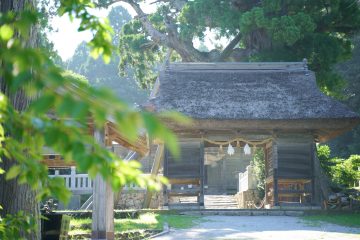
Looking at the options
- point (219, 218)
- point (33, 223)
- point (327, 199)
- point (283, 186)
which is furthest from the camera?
point (283, 186)

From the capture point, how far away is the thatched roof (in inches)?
802

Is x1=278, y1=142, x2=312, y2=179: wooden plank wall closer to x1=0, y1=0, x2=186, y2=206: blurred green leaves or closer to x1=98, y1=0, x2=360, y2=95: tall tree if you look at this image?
x1=98, y1=0, x2=360, y2=95: tall tree

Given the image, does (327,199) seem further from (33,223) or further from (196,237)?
(33,223)

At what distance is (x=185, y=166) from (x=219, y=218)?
12.1 feet

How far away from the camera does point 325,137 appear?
22.5 meters

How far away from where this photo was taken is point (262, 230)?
14.5m

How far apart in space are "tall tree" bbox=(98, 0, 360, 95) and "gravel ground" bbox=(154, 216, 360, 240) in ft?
34.6

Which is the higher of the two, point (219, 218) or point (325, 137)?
point (325, 137)

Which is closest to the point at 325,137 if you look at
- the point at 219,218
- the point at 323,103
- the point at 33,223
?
the point at 323,103

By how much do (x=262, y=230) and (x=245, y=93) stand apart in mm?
8162

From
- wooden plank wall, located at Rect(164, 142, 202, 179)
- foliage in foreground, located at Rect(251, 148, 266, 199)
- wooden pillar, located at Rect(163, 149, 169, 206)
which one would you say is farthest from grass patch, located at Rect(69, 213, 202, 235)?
foliage in foreground, located at Rect(251, 148, 266, 199)

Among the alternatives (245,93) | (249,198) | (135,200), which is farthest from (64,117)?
(249,198)

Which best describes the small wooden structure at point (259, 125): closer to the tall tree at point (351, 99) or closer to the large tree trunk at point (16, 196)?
the tall tree at point (351, 99)

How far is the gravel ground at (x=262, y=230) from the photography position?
43.3ft
